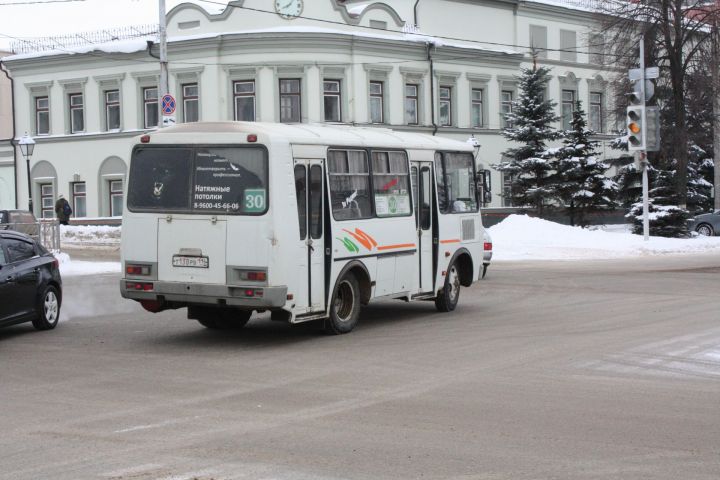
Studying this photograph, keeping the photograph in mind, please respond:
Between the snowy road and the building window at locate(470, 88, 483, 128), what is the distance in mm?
39002

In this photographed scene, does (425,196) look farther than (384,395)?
Yes

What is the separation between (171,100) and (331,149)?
18.0 m

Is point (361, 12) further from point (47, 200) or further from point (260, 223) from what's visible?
point (260, 223)

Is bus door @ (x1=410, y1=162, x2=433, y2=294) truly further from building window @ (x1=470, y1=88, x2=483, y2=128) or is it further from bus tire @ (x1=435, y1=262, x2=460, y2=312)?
building window @ (x1=470, y1=88, x2=483, y2=128)

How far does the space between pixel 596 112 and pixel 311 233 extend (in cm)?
5208

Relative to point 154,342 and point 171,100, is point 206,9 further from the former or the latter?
point 154,342

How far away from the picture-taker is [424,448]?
25.5 feet

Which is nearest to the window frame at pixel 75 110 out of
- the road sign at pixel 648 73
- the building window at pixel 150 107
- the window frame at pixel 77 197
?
the window frame at pixel 77 197

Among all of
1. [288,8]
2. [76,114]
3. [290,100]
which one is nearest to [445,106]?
[290,100]

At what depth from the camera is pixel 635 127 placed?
34.8 metres

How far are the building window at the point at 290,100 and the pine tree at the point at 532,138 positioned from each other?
30.8 feet

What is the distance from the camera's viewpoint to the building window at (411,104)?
52.6 m

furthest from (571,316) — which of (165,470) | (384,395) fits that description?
(165,470)

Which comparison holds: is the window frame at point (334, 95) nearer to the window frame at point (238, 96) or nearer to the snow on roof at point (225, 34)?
the snow on roof at point (225, 34)
